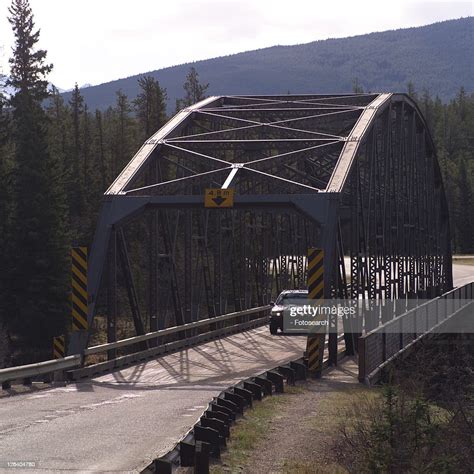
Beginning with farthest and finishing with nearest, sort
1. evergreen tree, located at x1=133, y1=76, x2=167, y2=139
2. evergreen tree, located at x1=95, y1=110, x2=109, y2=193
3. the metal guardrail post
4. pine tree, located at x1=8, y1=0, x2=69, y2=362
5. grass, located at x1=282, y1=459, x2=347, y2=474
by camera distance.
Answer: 1. evergreen tree, located at x1=133, y1=76, x2=167, y2=139
2. evergreen tree, located at x1=95, y1=110, x2=109, y2=193
3. pine tree, located at x1=8, y1=0, x2=69, y2=362
4. the metal guardrail post
5. grass, located at x1=282, y1=459, x2=347, y2=474

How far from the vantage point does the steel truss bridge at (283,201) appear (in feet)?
77.0

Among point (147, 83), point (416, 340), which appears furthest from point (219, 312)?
point (147, 83)

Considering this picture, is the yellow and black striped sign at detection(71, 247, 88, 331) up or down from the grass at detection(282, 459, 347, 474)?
up

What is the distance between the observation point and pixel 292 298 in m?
32.7

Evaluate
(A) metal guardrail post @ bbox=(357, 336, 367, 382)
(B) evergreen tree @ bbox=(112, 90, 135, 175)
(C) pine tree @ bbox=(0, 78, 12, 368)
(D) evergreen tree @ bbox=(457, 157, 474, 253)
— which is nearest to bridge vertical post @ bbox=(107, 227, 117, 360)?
(A) metal guardrail post @ bbox=(357, 336, 367, 382)

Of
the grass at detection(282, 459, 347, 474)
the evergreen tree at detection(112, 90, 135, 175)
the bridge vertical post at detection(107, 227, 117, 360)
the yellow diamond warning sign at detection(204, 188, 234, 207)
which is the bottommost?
the grass at detection(282, 459, 347, 474)

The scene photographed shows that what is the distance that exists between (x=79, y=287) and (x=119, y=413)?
7743 millimetres

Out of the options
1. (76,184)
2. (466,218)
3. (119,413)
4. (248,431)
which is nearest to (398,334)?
(119,413)

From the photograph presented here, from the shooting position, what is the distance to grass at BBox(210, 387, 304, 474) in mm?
10720

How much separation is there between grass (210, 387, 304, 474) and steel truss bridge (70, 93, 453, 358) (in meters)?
6.26

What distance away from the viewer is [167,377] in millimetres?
21250

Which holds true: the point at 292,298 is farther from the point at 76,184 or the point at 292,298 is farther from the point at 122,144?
the point at 122,144

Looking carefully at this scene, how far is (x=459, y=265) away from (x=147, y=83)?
1383 inches

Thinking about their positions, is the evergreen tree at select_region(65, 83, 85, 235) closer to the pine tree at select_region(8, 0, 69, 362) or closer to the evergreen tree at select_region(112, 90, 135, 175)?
the evergreen tree at select_region(112, 90, 135, 175)
